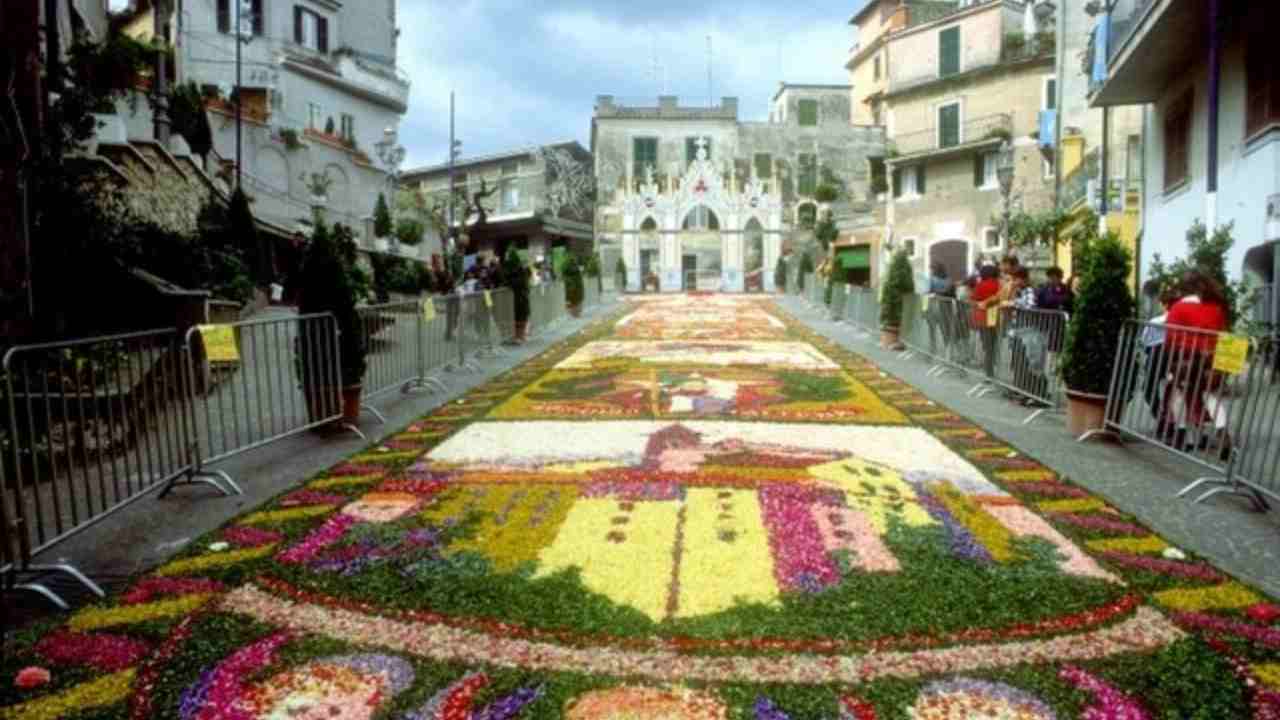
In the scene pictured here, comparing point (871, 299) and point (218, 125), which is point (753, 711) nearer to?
point (871, 299)

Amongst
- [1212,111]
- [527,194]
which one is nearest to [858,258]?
[527,194]

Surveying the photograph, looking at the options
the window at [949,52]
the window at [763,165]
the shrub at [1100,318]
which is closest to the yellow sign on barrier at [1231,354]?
the shrub at [1100,318]

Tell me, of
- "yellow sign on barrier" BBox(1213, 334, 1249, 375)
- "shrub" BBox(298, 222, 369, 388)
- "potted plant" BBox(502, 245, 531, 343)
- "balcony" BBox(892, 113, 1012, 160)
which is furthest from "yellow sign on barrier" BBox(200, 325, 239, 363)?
"balcony" BBox(892, 113, 1012, 160)

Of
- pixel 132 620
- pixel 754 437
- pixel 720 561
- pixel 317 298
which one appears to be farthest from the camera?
pixel 317 298

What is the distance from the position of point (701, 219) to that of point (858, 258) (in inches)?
423

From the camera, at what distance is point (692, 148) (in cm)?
6147

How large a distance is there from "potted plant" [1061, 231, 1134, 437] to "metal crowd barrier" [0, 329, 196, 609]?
777cm

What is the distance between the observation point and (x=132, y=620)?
4.28 metres

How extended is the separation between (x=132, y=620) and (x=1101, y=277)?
839 centimetres

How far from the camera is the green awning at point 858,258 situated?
51219 millimetres

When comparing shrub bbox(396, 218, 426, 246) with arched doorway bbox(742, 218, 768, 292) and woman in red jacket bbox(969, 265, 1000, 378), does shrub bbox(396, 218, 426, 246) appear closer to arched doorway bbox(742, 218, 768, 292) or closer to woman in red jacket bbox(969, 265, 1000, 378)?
arched doorway bbox(742, 218, 768, 292)

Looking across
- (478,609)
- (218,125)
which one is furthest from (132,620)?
(218,125)

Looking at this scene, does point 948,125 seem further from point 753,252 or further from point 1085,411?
point 1085,411

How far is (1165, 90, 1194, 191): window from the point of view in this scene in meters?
16.5
